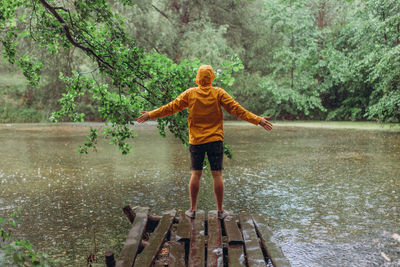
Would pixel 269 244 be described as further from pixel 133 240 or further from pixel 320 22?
pixel 320 22

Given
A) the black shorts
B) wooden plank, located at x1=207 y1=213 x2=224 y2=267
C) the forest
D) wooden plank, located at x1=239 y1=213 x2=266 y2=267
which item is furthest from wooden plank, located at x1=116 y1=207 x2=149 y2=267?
the forest

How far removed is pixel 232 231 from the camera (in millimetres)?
3867

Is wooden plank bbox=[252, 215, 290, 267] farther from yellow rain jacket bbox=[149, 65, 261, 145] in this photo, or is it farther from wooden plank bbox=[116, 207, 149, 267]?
wooden plank bbox=[116, 207, 149, 267]

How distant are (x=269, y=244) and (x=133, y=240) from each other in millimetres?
1252

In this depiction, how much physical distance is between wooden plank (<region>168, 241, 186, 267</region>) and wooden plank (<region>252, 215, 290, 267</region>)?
0.74 meters

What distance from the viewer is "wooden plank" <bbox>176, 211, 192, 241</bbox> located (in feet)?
12.2

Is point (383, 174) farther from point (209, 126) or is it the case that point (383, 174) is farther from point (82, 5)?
point (82, 5)

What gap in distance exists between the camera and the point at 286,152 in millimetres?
11781

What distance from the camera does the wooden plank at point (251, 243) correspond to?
3200mm

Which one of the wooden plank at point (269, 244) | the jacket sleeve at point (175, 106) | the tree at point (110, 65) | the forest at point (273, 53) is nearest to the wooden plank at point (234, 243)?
the wooden plank at point (269, 244)

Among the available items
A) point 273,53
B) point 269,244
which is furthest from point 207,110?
point 273,53

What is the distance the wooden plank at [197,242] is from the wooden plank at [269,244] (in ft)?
1.87

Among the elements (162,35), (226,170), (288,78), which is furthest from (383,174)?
(288,78)

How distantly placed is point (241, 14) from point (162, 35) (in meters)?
7.34
